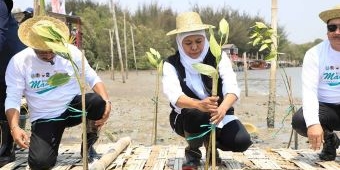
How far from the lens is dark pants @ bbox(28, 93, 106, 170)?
9.25ft

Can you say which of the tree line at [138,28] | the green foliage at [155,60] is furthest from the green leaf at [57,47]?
the tree line at [138,28]

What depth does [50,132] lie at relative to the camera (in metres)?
2.95

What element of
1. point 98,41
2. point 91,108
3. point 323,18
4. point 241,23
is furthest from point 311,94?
point 241,23

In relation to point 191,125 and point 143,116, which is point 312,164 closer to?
point 191,125

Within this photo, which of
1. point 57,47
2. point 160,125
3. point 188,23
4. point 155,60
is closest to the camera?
point 57,47

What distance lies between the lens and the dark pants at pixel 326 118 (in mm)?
2969

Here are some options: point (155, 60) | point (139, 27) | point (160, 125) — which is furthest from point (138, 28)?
point (155, 60)

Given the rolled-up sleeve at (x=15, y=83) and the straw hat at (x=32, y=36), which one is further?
the rolled-up sleeve at (x=15, y=83)

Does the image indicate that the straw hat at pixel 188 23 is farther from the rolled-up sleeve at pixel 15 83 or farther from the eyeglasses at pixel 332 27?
the rolled-up sleeve at pixel 15 83

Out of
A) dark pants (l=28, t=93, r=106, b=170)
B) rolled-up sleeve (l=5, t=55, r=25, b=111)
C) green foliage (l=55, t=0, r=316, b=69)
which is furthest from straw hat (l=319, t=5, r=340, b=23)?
green foliage (l=55, t=0, r=316, b=69)

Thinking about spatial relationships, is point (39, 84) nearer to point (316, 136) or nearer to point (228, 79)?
point (228, 79)

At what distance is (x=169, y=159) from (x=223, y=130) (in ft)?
1.77

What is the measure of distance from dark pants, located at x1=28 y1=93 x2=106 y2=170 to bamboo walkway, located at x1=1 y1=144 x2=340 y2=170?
5.0 inches

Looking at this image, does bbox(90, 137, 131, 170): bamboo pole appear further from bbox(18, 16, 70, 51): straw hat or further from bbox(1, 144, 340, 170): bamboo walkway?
bbox(18, 16, 70, 51): straw hat
